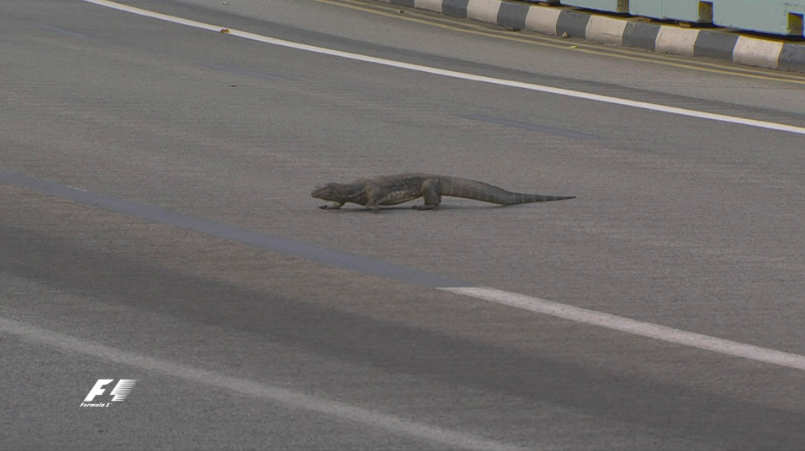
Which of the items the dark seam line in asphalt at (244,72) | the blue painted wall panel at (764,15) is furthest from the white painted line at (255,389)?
the blue painted wall panel at (764,15)

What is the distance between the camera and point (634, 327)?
6254 millimetres

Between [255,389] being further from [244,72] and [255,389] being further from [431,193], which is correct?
[244,72]

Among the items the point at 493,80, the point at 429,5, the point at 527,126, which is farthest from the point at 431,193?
the point at 429,5

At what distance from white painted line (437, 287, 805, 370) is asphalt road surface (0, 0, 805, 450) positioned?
0.02 metres

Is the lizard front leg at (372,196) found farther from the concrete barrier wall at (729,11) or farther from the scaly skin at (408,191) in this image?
the concrete barrier wall at (729,11)

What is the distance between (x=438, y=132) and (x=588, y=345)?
6.17 metres

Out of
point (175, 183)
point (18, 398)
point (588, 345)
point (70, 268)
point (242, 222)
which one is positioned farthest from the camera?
point (175, 183)

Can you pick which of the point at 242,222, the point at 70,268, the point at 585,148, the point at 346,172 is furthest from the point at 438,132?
the point at 70,268

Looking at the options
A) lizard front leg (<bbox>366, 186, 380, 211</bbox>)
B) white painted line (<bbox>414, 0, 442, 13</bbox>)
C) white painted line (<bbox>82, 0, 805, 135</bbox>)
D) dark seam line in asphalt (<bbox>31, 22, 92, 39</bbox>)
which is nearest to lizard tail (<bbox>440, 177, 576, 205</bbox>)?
lizard front leg (<bbox>366, 186, 380, 211</bbox>)

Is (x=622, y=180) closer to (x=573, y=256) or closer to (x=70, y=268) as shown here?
(x=573, y=256)

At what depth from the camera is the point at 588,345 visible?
597 centimetres

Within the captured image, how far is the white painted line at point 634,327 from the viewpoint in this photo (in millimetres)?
5883

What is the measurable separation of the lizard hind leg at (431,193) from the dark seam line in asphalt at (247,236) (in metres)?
1.24

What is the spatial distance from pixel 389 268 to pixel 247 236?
40.9 inches
